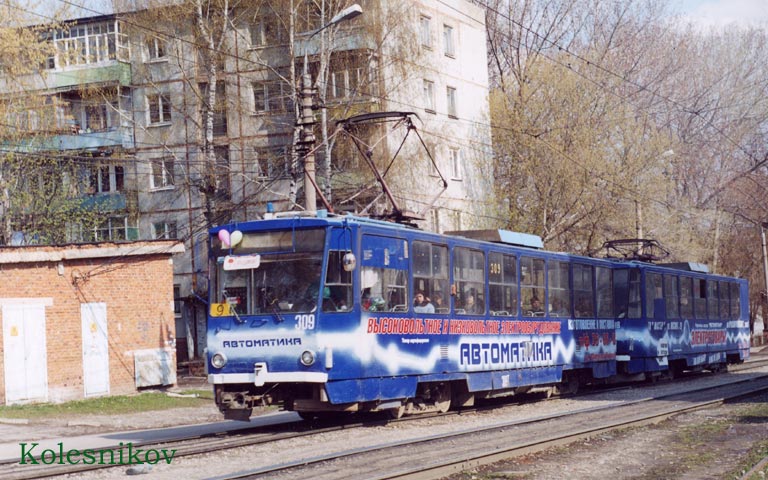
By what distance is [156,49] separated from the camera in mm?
43219

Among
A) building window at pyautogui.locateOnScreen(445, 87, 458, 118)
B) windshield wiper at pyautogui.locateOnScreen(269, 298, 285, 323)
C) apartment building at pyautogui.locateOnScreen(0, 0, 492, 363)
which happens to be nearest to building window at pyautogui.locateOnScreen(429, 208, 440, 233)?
apartment building at pyautogui.locateOnScreen(0, 0, 492, 363)

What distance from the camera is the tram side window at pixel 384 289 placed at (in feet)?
49.8

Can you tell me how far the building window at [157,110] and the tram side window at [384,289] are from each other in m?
29.9

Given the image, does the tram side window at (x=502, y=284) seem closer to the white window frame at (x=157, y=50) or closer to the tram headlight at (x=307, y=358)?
the tram headlight at (x=307, y=358)

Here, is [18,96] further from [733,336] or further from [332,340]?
[733,336]

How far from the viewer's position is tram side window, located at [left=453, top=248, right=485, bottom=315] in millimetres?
17844

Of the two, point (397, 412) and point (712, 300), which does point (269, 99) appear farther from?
point (397, 412)

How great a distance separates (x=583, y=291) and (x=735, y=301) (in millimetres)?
13514

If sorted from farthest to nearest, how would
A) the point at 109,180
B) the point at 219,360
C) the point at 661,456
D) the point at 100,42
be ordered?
1. the point at 109,180
2. the point at 100,42
3. the point at 219,360
4. the point at 661,456

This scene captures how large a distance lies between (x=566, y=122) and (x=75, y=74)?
20.4 m

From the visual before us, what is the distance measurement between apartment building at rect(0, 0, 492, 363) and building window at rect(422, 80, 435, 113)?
5 cm

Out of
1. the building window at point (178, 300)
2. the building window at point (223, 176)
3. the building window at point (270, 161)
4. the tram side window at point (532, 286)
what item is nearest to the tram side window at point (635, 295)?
the tram side window at point (532, 286)

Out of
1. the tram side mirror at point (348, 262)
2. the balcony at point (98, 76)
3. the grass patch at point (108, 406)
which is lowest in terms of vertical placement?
the grass patch at point (108, 406)

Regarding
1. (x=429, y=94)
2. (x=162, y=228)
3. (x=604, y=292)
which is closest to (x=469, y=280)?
(x=604, y=292)
